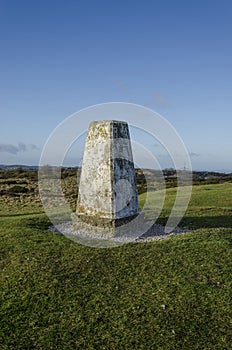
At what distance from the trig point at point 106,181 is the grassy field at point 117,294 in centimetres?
189

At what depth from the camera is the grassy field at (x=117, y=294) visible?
751 cm

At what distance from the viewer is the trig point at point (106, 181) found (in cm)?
1428

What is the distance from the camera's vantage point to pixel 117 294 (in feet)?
30.0

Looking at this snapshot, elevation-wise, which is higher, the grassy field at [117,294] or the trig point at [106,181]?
the trig point at [106,181]

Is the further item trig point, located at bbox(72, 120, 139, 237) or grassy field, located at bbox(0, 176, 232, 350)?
trig point, located at bbox(72, 120, 139, 237)

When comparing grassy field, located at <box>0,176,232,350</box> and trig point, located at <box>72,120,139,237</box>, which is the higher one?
trig point, located at <box>72,120,139,237</box>

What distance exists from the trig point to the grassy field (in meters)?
1.89

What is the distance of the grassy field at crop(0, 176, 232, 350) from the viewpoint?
7.51 metres

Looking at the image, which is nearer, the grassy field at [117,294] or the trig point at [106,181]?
the grassy field at [117,294]

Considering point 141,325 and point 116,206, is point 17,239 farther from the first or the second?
point 141,325

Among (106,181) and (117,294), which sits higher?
(106,181)

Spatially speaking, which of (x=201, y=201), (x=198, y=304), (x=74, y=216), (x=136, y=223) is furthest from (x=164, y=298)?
(x=201, y=201)

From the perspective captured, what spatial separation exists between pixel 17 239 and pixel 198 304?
7.60m

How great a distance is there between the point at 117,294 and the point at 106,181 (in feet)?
19.6
